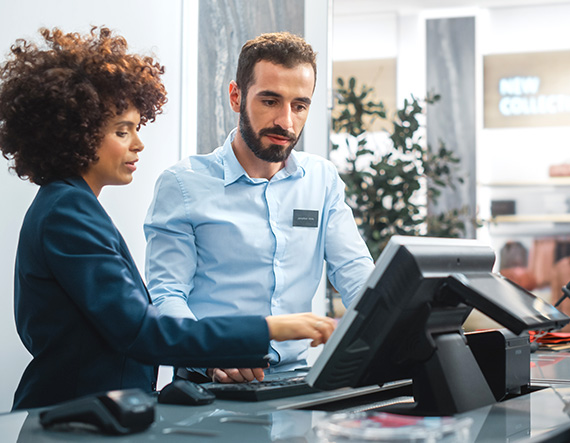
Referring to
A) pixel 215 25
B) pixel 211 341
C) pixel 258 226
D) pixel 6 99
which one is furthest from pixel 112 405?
pixel 215 25

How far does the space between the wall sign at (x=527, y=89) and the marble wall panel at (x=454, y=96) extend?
0.18 meters

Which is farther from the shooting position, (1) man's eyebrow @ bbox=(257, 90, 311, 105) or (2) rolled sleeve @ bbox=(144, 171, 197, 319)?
(1) man's eyebrow @ bbox=(257, 90, 311, 105)

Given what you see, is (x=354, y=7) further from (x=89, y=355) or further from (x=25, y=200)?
(x=89, y=355)

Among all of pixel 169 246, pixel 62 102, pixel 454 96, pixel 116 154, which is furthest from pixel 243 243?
pixel 454 96

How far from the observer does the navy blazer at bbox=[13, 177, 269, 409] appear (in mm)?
1259

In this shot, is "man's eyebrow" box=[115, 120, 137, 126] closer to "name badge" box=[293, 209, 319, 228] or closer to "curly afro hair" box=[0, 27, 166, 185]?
"curly afro hair" box=[0, 27, 166, 185]

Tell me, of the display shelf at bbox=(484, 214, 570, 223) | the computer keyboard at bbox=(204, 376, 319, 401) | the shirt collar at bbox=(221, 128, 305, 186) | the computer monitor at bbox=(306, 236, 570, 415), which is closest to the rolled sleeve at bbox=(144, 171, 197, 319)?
the shirt collar at bbox=(221, 128, 305, 186)

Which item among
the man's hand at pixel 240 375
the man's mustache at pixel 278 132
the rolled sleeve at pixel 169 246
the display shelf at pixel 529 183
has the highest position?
the display shelf at pixel 529 183

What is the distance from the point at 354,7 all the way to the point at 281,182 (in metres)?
4.99

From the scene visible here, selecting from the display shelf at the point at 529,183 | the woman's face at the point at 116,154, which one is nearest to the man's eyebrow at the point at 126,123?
the woman's face at the point at 116,154

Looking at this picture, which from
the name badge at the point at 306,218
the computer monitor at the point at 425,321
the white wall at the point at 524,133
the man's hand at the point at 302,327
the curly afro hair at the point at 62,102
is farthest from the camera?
the white wall at the point at 524,133

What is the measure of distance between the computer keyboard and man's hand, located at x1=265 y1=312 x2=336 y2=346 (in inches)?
4.7

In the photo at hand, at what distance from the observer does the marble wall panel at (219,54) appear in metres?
3.11

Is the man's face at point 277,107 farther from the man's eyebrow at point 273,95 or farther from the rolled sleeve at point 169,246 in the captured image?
the rolled sleeve at point 169,246
